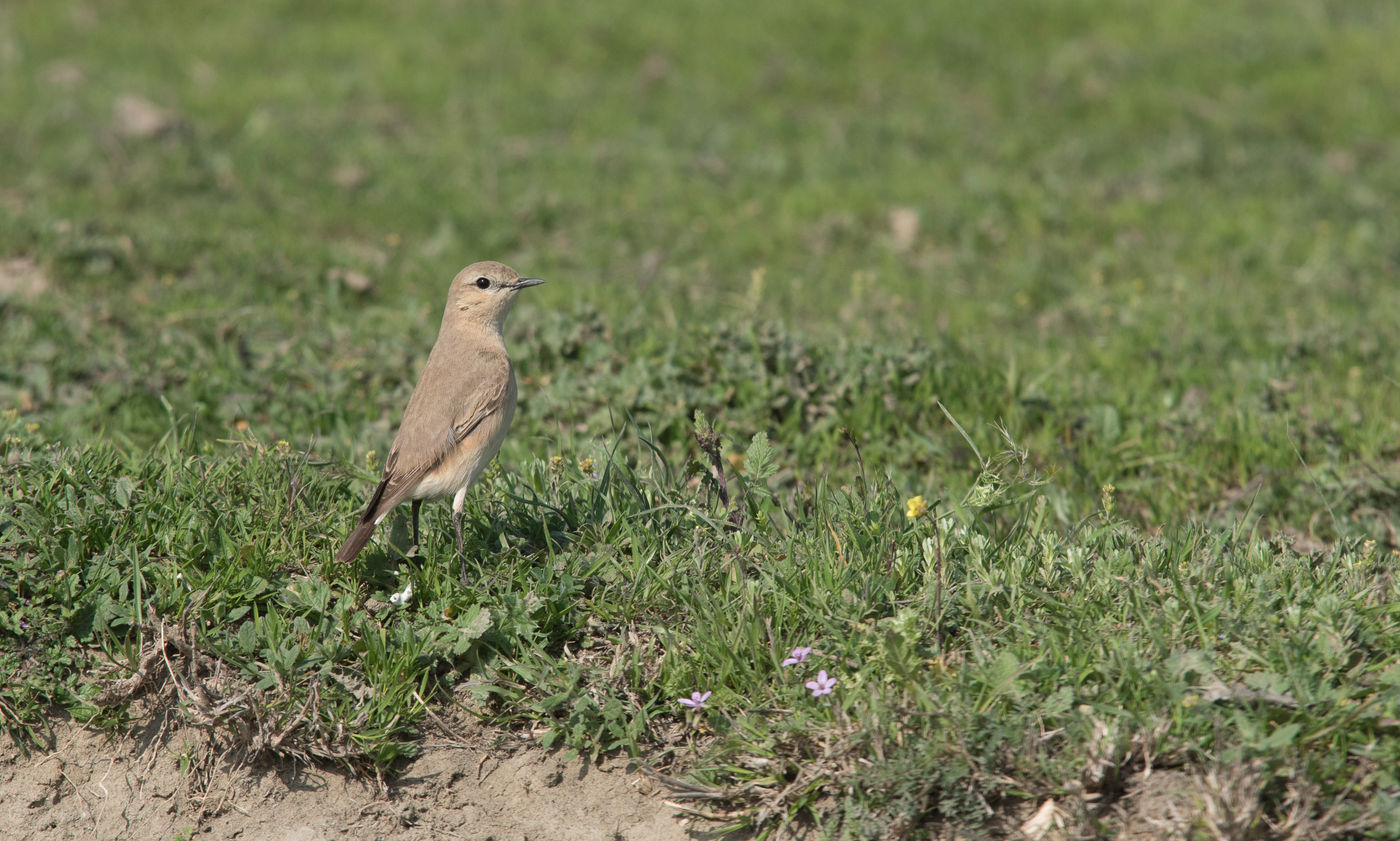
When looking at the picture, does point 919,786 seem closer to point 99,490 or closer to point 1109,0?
point 99,490

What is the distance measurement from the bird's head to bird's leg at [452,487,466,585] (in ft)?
3.24

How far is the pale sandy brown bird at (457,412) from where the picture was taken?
449cm

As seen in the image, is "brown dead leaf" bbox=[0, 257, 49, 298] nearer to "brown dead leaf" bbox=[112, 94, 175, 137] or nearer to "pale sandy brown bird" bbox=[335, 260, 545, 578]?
"brown dead leaf" bbox=[112, 94, 175, 137]

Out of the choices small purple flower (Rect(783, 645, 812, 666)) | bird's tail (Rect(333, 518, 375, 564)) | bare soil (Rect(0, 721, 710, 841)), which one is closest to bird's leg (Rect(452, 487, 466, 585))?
bird's tail (Rect(333, 518, 375, 564))

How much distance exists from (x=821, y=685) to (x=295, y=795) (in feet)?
5.94

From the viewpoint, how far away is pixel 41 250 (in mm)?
7895

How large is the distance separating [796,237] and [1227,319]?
130 inches

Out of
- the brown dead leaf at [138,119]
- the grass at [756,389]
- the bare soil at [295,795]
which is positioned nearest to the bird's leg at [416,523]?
the grass at [756,389]

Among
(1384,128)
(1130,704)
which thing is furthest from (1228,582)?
(1384,128)

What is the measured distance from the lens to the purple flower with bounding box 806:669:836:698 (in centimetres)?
391

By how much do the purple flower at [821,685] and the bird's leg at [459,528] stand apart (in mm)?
1344

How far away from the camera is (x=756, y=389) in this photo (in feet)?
21.2

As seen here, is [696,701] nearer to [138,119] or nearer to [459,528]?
[459,528]

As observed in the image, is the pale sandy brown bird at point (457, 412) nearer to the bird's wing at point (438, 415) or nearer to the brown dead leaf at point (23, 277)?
the bird's wing at point (438, 415)
